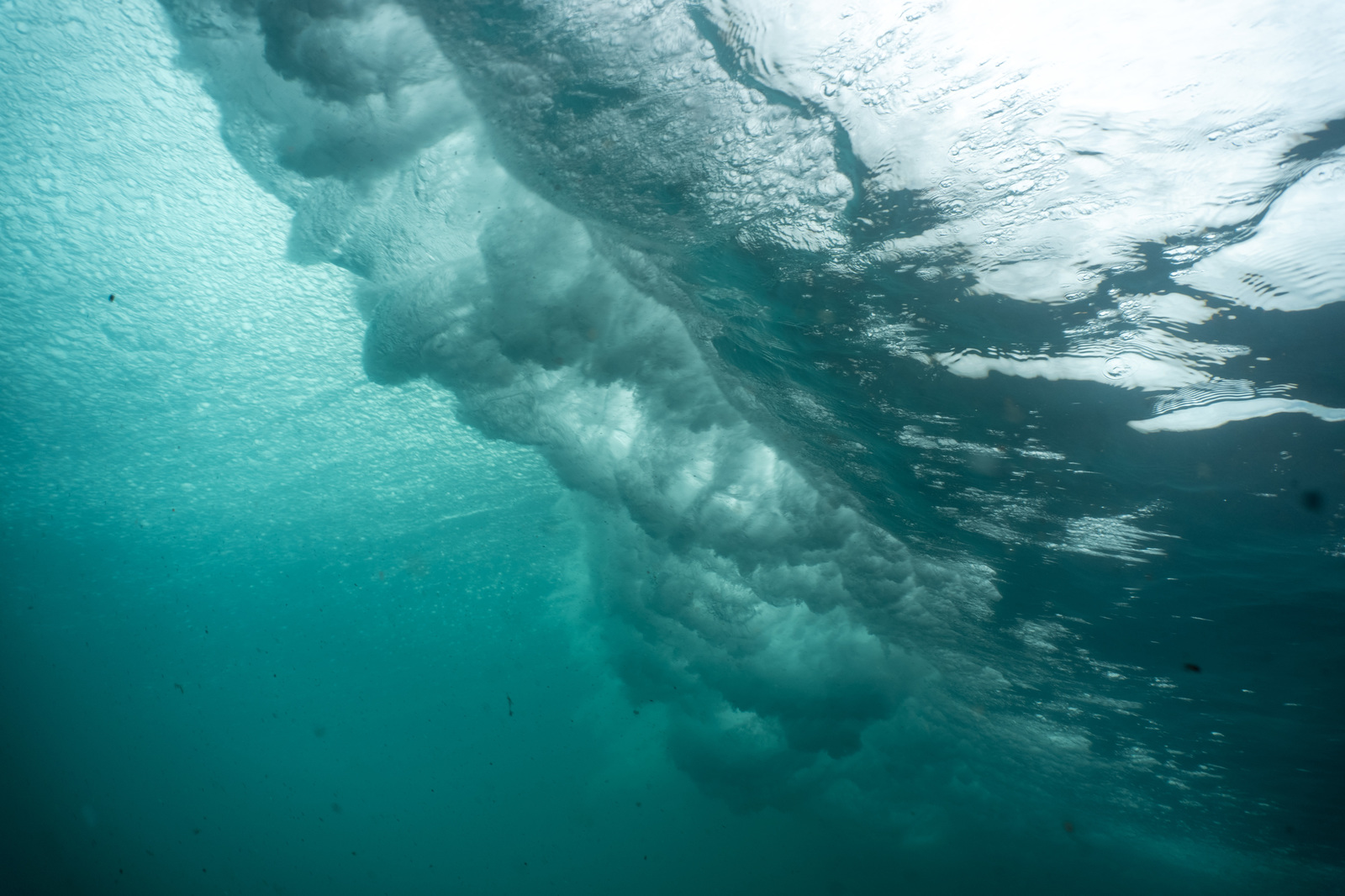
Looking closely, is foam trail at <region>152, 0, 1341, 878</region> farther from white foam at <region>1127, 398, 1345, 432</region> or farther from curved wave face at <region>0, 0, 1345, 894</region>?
white foam at <region>1127, 398, 1345, 432</region>

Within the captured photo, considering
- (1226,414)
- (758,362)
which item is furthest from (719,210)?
(1226,414)

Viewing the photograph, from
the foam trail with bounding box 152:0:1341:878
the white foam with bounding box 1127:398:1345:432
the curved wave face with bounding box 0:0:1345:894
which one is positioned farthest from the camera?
the white foam with bounding box 1127:398:1345:432

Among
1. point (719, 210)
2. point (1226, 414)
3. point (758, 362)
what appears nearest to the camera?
point (1226, 414)

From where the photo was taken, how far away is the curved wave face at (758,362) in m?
4.61

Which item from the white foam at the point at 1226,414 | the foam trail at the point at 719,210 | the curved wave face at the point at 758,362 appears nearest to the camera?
the foam trail at the point at 719,210

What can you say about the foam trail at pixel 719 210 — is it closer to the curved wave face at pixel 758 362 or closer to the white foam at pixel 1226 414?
the curved wave face at pixel 758 362

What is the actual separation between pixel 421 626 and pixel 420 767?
32.7m

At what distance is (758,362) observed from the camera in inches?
360

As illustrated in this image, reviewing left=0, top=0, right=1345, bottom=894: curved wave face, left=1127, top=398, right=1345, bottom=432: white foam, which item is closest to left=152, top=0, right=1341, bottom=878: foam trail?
left=0, top=0, right=1345, bottom=894: curved wave face

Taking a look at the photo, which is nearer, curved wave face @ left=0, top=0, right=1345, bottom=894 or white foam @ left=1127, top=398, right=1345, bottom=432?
curved wave face @ left=0, top=0, right=1345, bottom=894

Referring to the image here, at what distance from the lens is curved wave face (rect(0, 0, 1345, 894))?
15.1ft

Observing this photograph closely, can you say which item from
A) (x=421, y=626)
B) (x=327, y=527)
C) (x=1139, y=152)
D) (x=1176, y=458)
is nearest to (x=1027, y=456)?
(x=1176, y=458)

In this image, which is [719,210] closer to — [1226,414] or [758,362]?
[758,362]

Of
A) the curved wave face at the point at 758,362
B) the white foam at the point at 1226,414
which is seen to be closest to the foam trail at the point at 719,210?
the curved wave face at the point at 758,362
